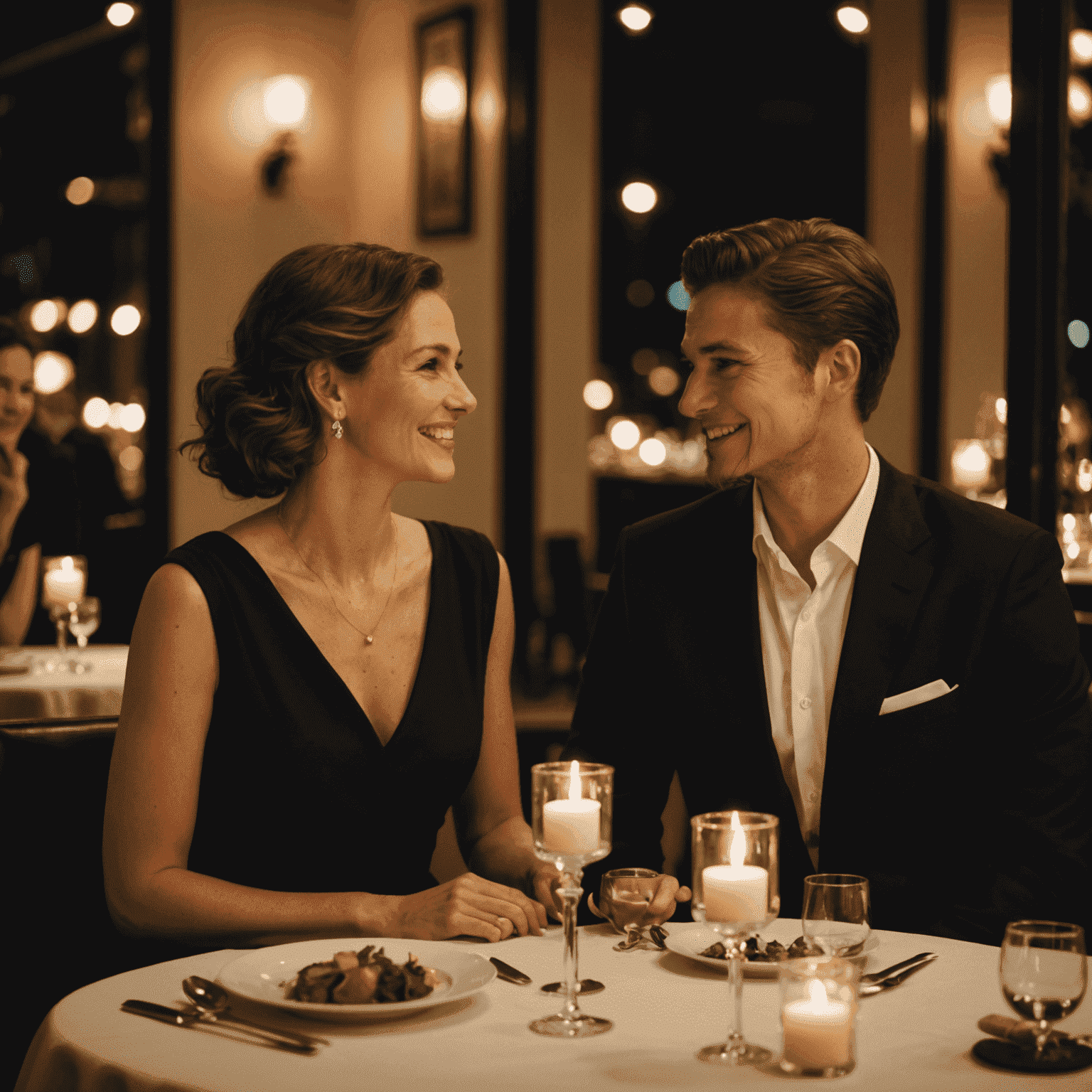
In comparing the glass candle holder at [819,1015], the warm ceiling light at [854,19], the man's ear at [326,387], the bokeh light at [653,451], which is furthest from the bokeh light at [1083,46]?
the bokeh light at [653,451]

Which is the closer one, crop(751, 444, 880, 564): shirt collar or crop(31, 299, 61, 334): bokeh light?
crop(751, 444, 880, 564): shirt collar

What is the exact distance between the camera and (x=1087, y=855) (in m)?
2.07

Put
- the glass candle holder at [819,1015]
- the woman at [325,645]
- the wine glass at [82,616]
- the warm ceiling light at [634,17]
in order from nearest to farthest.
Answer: the glass candle holder at [819,1015] → the woman at [325,645] → the wine glass at [82,616] → the warm ceiling light at [634,17]

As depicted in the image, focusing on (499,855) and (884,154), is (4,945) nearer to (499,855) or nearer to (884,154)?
(499,855)

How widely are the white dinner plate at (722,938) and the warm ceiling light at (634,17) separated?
6.06m

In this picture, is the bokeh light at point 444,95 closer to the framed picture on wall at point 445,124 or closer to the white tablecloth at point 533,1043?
the framed picture on wall at point 445,124

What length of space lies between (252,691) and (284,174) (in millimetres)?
4881

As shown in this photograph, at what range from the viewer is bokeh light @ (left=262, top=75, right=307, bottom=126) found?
6418 millimetres

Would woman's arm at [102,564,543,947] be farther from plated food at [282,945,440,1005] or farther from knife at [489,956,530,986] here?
plated food at [282,945,440,1005]

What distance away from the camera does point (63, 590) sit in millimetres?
3777

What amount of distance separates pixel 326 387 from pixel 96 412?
432cm

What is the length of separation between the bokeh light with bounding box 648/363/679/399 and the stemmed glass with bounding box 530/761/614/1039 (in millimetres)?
9010

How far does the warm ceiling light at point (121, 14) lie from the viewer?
6.20m

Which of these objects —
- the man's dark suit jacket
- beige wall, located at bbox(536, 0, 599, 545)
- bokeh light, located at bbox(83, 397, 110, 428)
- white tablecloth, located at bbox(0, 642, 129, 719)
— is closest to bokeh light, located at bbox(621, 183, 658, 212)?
beige wall, located at bbox(536, 0, 599, 545)
